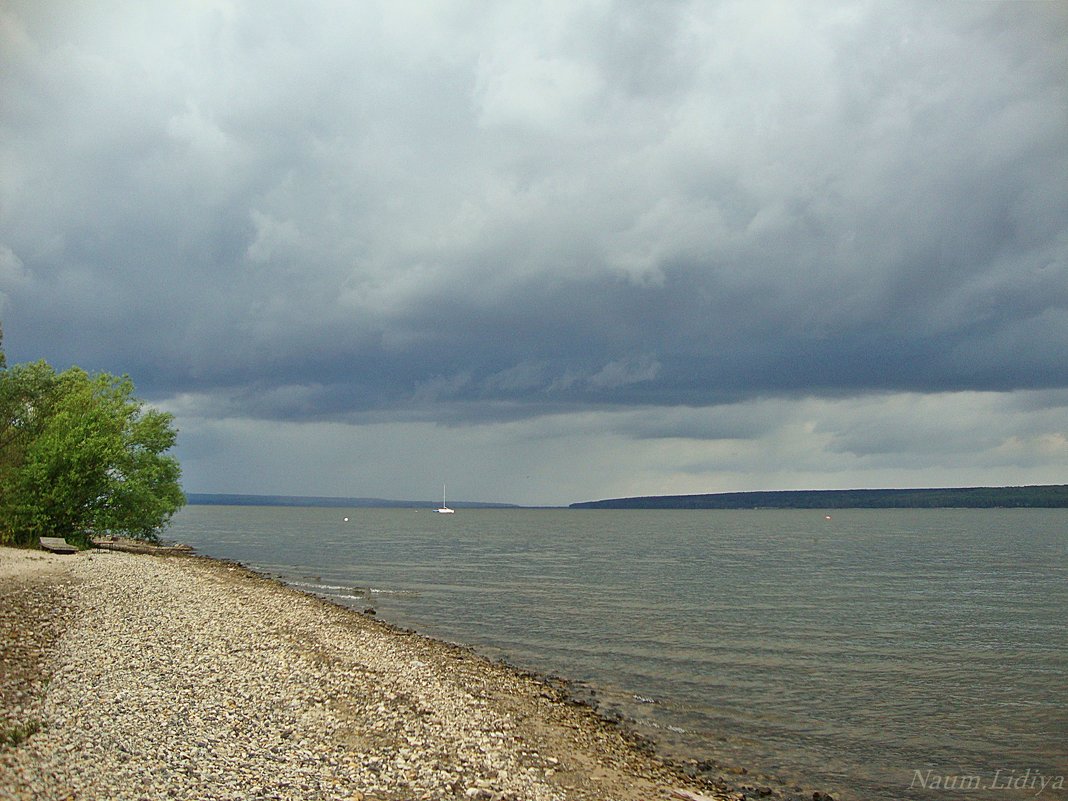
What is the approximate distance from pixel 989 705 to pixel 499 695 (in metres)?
16.6

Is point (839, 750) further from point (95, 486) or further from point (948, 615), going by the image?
point (95, 486)

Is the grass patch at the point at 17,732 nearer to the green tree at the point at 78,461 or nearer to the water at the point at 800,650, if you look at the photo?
the water at the point at 800,650

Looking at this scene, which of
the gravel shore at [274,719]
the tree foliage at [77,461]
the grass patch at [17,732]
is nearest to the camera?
the gravel shore at [274,719]

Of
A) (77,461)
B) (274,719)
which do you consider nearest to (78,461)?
(77,461)

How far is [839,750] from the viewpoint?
2011cm

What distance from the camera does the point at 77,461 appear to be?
54625 mm

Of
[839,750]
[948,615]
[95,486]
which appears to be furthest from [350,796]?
[95,486]

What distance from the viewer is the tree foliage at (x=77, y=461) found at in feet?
181

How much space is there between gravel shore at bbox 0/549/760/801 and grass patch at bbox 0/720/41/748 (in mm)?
39

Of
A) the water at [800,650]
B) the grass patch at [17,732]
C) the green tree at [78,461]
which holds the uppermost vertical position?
the green tree at [78,461]

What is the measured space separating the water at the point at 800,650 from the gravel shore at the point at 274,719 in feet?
12.9

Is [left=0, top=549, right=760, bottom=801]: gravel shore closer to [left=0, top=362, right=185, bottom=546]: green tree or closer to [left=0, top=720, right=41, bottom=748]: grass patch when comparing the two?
[left=0, top=720, right=41, bottom=748]: grass patch

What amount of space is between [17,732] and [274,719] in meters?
4.99

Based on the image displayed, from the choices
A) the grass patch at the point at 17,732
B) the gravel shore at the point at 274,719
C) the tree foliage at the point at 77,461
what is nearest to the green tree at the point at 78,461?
the tree foliage at the point at 77,461
